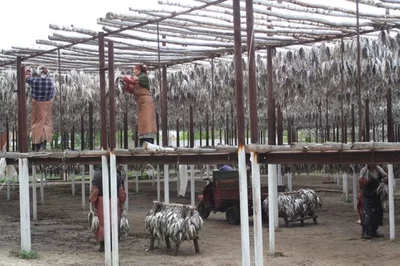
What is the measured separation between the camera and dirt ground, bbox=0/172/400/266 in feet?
33.5

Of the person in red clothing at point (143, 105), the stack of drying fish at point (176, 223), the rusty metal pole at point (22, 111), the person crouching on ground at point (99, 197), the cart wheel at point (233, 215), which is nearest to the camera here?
the person in red clothing at point (143, 105)

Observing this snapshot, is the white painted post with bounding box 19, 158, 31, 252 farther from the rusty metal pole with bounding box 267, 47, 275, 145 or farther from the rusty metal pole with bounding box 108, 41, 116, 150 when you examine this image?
the rusty metal pole with bounding box 267, 47, 275, 145

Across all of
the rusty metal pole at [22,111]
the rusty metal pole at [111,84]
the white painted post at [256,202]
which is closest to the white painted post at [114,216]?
the rusty metal pole at [111,84]

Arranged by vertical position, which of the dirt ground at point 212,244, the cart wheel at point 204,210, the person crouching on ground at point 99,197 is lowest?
the dirt ground at point 212,244

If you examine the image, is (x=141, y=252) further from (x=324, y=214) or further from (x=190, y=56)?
(x=324, y=214)

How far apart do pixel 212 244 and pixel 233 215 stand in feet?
8.81

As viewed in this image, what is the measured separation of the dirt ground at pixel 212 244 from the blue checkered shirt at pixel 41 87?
297cm

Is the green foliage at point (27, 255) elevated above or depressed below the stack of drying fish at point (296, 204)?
below

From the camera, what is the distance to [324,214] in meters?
16.1

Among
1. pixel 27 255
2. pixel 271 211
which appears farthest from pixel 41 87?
pixel 271 211

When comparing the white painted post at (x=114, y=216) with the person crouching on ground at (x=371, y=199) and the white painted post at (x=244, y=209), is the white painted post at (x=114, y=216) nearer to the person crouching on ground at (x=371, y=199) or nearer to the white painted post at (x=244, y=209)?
the white painted post at (x=244, y=209)

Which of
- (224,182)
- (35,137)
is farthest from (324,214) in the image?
(35,137)

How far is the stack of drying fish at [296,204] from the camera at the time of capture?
13727 mm

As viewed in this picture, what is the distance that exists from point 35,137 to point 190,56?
3.73m
